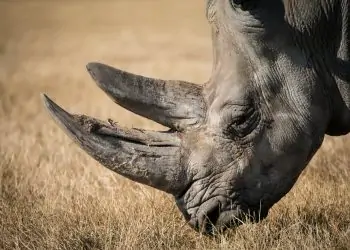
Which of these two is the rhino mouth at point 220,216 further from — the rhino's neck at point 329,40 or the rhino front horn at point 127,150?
the rhino's neck at point 329,40

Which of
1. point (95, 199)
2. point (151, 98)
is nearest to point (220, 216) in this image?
point (151, 98)

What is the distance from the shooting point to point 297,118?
5918mm

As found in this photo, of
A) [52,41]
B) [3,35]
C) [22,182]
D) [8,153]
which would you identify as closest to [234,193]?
[22,182]

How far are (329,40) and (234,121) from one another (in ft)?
3.01

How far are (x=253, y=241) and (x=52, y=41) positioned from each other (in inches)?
979

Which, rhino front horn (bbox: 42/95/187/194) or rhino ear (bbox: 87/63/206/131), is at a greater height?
rhino ear (bbox: 87/63/206/131)

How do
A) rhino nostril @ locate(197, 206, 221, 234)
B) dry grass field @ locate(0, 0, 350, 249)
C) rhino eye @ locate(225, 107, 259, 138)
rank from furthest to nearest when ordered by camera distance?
dry grass field @ locate(0, 0, 350, 249) < rhino nostril @ locate(197, 206, 221, 234) < rhino eye @ locate(225, 107, 259, 138)

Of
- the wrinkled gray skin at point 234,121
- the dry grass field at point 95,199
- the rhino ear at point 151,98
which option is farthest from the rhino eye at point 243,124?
the dry grass field at point 95,199

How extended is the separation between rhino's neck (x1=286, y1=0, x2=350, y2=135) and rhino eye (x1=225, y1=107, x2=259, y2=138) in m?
0.55

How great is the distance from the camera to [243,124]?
5910 mm

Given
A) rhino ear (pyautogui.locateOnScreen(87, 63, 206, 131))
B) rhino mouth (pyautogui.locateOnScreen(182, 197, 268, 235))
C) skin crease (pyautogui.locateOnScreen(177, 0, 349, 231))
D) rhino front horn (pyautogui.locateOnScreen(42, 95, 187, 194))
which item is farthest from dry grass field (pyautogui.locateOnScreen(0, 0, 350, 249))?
rhino ear (pyautogui.locateOnScreen(87, 63, 206, 131))

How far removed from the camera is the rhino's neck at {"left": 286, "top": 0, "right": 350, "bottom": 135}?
601cm

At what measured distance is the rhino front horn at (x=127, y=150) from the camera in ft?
19.0

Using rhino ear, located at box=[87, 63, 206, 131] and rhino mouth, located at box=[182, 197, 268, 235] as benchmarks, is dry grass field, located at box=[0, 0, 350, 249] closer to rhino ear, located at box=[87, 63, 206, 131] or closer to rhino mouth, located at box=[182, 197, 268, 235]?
rhino mouth, located at box=[182, 197, 268, 235]
